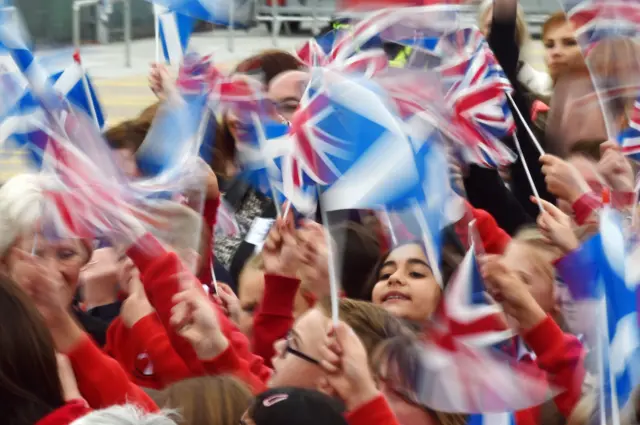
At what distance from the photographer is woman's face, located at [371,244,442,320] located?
3.83 m

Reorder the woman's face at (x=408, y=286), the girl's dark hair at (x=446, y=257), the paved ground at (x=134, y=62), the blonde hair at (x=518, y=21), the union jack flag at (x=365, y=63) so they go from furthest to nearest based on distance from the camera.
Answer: the paved ground at (x=134, y=62), the blonde hair at (x=518, y=21), the union jack flag at (x=365, y=63), the girl's dark hair at (x=446, y=257), the woman's face at (x=408, y=286)

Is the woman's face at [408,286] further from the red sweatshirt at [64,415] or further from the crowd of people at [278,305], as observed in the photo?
the red sweatshirt at [64,415]

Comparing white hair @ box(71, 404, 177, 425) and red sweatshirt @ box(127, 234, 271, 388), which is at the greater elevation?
white hair @ box(71, 404, 177, 425)

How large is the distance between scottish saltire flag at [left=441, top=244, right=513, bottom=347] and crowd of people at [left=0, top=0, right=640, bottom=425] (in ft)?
0.19

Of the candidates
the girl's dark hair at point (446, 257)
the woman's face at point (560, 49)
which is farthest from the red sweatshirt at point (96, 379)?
the woman's face at point (560, 49)

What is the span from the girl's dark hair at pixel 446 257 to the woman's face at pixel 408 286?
0.12ft

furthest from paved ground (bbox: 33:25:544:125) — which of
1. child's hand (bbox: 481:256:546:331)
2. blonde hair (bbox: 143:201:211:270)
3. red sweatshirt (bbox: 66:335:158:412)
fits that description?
red sweatshirt (bbox: 66:335:158:412)

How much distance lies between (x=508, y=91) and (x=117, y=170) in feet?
5.44

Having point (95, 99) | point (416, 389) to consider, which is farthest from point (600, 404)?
point (95, 99)

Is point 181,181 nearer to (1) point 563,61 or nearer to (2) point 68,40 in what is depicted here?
(1) point 563,61

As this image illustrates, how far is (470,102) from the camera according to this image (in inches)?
195

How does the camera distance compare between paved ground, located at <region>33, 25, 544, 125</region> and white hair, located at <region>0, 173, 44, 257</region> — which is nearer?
white hair, located at <region>0, 173, 44, 257</region>

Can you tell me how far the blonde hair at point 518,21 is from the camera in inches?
244

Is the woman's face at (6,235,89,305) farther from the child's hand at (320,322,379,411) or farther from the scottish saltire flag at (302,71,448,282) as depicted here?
the child's hand at (320,322,379,411)
